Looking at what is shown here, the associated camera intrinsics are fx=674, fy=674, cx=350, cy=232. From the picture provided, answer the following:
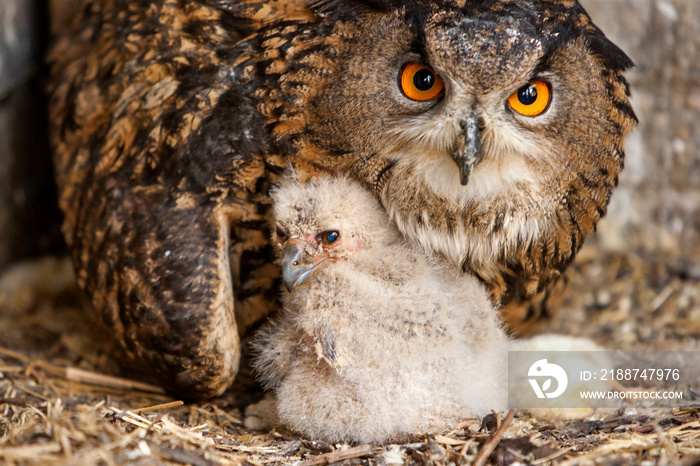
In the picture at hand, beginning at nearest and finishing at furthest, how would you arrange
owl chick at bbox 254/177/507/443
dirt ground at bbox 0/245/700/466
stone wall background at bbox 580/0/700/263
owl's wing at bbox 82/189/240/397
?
dirt ground at bbox 0/245/700/466 < owl chick at bbox 254/177/507/443 < owl's wing at bbox 82/189/240/397 < stone wall background at bbox 580/0/700/263

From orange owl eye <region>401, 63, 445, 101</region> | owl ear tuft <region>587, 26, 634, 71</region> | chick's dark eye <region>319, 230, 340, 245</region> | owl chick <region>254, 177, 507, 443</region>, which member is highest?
owl ear tuft <region>587, 26, 634, 71</region>

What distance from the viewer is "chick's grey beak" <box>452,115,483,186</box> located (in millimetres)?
2049

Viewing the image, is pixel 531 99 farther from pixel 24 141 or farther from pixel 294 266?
pixel 24 141

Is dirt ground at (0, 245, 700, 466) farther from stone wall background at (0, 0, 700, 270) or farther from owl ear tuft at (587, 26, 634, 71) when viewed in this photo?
owl ear tuft at (587, 26, 634, 71)

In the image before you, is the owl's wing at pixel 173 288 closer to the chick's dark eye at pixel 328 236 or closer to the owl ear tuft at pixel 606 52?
the chick's dark eye at pixel 328 236

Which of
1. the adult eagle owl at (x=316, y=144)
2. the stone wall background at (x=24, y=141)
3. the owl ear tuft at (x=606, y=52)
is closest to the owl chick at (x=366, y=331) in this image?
the adult eagle owl at (x=316, y=144)

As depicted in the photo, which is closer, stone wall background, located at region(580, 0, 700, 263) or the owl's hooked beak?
the owl's hooked beak

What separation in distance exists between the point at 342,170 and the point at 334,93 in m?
0.28

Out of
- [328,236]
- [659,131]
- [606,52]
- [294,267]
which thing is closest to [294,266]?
[294,267]

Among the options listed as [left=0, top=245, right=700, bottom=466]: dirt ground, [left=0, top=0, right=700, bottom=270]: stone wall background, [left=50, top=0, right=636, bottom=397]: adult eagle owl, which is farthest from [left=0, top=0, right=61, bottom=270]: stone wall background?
[left=50, top=0, right=636, bottom=397]: adult eagle owl

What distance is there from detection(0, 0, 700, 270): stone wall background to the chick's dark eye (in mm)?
1998

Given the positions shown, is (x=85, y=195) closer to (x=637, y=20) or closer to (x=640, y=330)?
(x=640, y=330)

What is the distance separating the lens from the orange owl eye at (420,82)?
2145 millimetres

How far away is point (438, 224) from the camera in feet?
7.84
